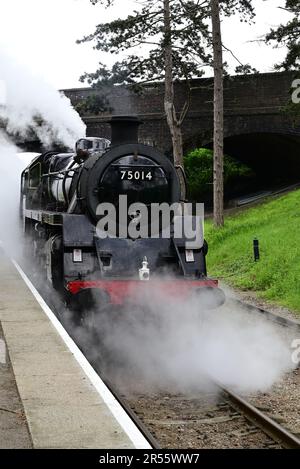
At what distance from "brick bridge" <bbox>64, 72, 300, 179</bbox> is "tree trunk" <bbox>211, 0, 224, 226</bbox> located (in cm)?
662

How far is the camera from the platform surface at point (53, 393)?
4.97 m

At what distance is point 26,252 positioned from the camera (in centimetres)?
1609

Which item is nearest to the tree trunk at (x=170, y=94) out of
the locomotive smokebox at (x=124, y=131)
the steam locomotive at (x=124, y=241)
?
the locomotive smokebox at (x=124, y=131)

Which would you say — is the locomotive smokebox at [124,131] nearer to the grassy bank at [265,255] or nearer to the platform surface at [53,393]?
the platform surface at [53,393]

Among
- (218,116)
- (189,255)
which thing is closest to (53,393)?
(189,255)

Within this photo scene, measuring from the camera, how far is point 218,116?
20.1 metres

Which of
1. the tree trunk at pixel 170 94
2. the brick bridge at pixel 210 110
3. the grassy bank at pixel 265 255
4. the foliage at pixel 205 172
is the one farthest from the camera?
the foliage at pixel 205 172

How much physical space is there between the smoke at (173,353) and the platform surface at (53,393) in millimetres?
896

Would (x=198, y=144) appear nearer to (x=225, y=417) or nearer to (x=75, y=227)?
Answer: (x=75, y=227)

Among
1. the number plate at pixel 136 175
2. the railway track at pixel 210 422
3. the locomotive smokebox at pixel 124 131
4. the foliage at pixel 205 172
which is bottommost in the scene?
the railway track at pixel 210 422

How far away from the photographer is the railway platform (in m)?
4.96

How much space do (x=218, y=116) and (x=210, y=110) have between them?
870 centimetres

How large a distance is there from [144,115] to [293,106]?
28.5 feet

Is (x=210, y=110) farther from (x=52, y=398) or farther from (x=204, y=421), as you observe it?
(x=52, y=398)
